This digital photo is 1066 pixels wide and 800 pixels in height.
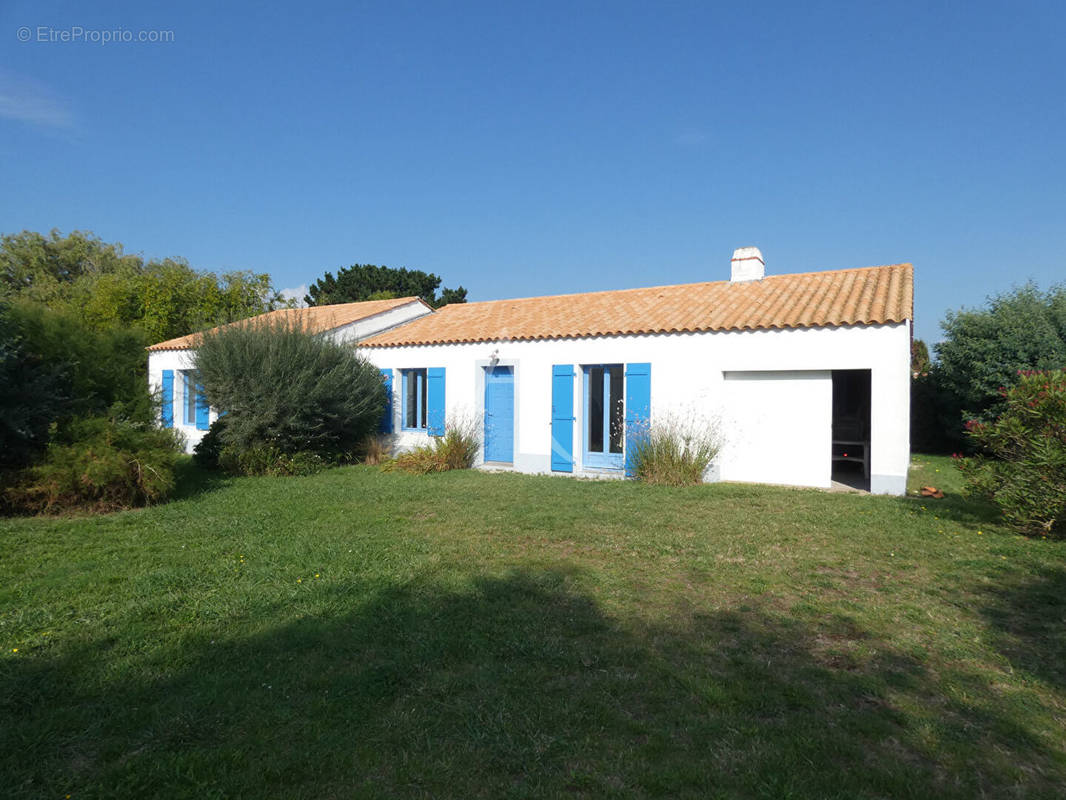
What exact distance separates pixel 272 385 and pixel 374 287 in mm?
27083

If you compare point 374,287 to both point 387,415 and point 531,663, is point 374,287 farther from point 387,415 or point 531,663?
point 531,663

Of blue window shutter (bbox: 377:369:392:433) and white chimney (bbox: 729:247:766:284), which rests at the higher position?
white chimney (bbox: 729:247:766:284)

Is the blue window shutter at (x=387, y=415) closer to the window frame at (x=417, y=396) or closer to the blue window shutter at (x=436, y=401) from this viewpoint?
the window frame at (x=417, y=396)

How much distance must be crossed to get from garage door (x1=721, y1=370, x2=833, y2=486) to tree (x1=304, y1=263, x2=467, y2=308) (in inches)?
1117

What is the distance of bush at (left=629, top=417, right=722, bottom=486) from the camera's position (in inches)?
408

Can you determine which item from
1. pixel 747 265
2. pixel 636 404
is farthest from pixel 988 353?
pixel 636 404

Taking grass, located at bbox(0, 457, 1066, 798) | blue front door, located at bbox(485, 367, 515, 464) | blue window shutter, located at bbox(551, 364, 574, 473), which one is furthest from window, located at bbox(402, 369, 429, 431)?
grass, located at bbox(0, 457, 1066, 798)

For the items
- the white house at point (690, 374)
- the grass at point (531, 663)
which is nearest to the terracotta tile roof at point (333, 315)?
the white house at point (690, 374)

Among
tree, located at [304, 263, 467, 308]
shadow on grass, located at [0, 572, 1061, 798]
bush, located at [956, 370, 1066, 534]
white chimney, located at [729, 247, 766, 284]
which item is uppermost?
tree, located at [304, 263, 467, 308]

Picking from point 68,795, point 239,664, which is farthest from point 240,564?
point 68,795

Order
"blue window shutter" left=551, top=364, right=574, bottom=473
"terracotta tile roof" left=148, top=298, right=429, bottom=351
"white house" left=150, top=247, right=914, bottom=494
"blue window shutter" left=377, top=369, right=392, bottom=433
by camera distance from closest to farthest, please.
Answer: "white house" left=150, top=247, right=914, bottom=494, "blue window shutter" left=551, top=364, right=574, bottom=473, "blue window shutter" left=377, top=369, right=392, bottom=433, "terracotta tile roof" left=148, top=298, right=429, bottom=351

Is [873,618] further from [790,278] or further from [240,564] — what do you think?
[790,278]

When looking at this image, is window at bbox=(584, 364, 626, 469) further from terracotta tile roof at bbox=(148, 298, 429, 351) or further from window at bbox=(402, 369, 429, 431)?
terracotta tile roof at bbox=(148, 298, 429, 351)

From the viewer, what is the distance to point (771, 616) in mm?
4387
